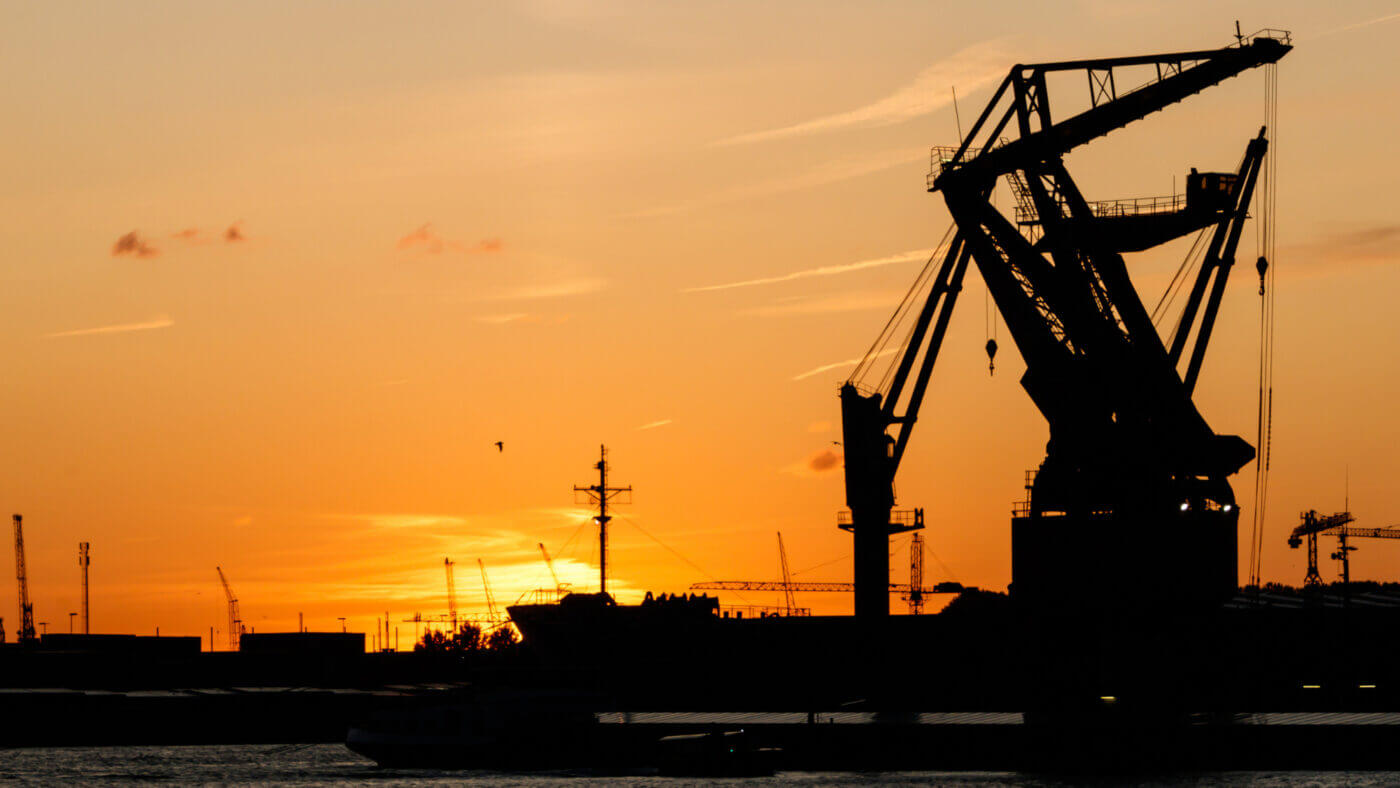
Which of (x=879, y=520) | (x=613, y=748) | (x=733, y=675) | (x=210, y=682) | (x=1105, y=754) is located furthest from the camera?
(x=210, y=682)

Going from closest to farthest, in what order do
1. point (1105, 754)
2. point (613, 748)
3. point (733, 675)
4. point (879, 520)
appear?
1. point (1105, 754)
2. point (613, 748)
3. point (879, 520)
4. point (733, 675)

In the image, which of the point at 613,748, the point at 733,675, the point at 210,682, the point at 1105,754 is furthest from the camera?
the point at 210,682

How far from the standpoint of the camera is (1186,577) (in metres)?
116

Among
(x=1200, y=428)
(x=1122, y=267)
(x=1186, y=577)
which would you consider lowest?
(x=1186, y=577)

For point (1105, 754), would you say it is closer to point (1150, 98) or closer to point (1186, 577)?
point (1186, 577)

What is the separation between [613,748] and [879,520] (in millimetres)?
23300

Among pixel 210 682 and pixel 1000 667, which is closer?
pixel 1000 667

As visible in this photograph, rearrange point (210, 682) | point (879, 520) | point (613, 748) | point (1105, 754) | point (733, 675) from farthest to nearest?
point (210, 682)
point (733, 675)
point (879, 520)
point (613, 748)
point (1105, 754)

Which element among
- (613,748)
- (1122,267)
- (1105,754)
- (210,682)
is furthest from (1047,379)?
(210,682)

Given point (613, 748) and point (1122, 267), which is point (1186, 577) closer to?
point (1122, 267)

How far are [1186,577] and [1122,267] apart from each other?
19630mm

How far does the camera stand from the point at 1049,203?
4582 inches

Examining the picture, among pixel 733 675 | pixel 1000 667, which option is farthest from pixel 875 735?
pixel 733 675

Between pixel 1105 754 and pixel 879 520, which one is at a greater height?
pixel 879 520
